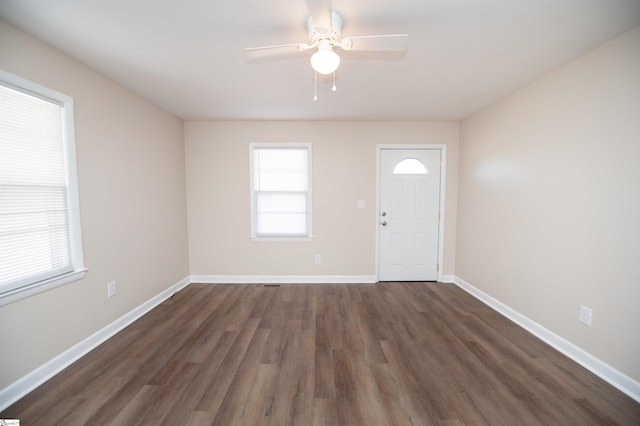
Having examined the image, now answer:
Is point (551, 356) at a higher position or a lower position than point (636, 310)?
lower

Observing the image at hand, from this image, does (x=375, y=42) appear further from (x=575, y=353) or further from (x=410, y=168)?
(x=575, y=353)

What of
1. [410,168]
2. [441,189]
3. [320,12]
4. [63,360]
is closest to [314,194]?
[410,168]

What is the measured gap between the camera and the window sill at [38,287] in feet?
5.06

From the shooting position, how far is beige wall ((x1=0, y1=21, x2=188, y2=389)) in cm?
165

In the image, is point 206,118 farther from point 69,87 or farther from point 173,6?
point 173,6

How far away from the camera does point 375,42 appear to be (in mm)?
1499

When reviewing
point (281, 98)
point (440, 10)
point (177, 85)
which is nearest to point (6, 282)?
point (177, 85)

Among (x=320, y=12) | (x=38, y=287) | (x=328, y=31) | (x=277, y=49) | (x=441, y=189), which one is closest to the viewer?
(x=320, y=12)

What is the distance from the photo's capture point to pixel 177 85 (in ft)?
8.02

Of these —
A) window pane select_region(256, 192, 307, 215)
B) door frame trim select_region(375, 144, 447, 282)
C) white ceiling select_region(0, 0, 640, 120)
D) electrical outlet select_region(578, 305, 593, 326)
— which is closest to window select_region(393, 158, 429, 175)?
door frame trim select_region(375, 144, 447, 282)

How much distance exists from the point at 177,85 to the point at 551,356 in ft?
14.0

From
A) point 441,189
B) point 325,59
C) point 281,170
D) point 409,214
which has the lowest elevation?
point 409,214

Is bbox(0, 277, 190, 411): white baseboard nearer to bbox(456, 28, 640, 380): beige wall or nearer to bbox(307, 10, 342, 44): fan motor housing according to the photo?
bbox(307, 10, 342, 44): fan motor housing

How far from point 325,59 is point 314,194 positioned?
2.30 m
